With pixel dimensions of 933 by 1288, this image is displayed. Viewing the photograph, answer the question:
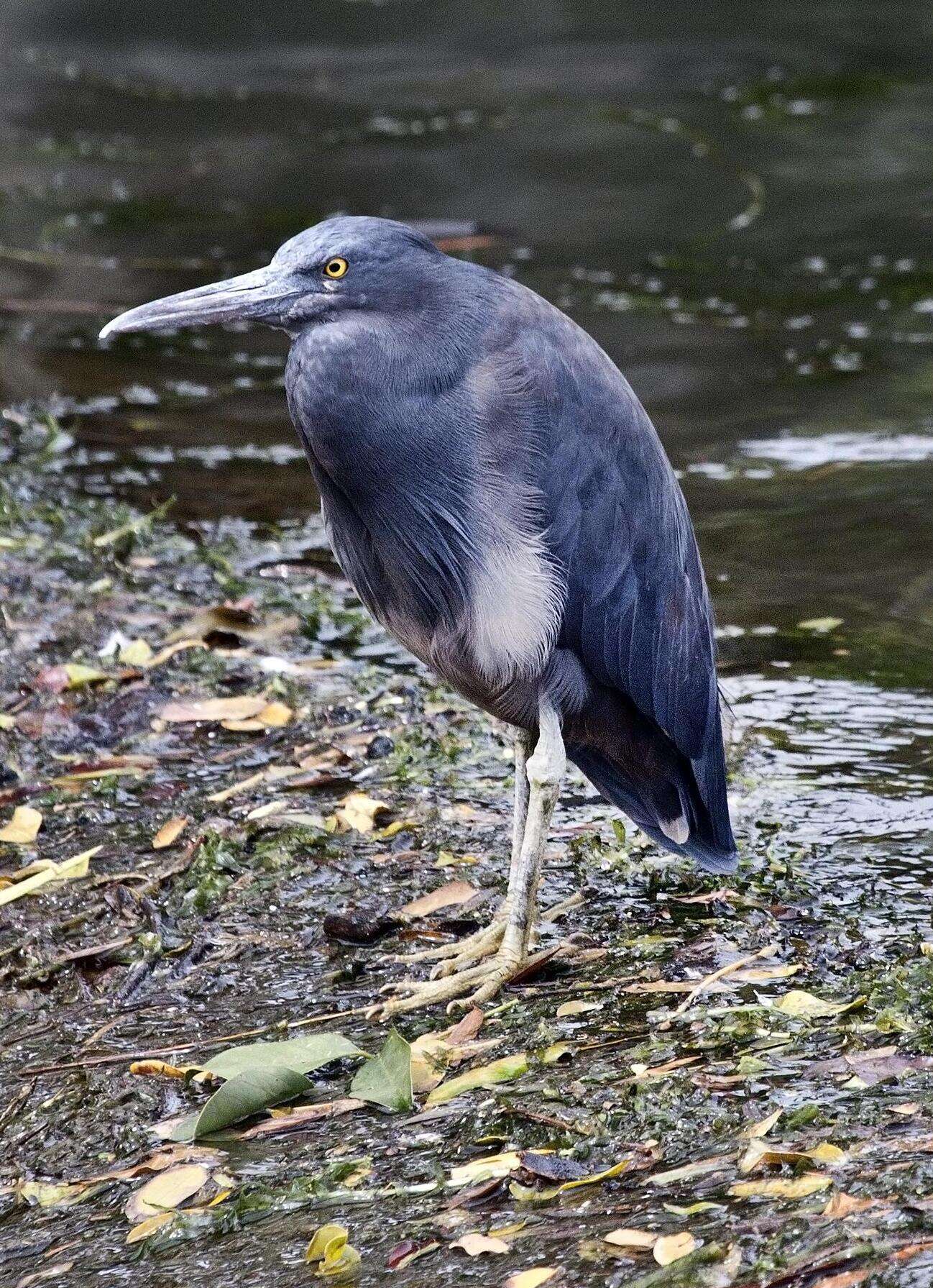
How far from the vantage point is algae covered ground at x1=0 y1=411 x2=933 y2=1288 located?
2.65m

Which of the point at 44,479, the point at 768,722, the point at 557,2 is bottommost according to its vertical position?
the point at 768,722

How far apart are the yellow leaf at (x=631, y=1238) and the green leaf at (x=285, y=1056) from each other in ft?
2.51

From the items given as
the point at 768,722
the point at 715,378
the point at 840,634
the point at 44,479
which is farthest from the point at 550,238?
the point at 768,722

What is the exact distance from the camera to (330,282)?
3.48 meters

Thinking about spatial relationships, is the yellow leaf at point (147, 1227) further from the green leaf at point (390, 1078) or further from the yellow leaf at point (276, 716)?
the yellow leaf at point (276, 716)

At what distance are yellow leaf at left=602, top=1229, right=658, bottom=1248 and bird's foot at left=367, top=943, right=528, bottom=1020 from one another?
3.32ft

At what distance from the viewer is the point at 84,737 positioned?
492cm

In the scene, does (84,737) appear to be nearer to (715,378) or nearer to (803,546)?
(803,546)

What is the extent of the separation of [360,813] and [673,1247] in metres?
2.00

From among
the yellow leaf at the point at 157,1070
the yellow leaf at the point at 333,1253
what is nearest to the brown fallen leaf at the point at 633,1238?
the yellow leaf at the point at 333,1253

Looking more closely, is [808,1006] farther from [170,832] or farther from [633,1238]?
[170,832]

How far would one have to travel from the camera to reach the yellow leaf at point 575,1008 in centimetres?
341

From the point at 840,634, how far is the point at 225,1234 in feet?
10.5

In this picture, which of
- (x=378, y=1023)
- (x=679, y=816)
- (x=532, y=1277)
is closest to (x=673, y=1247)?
(x=532, y=1277)
